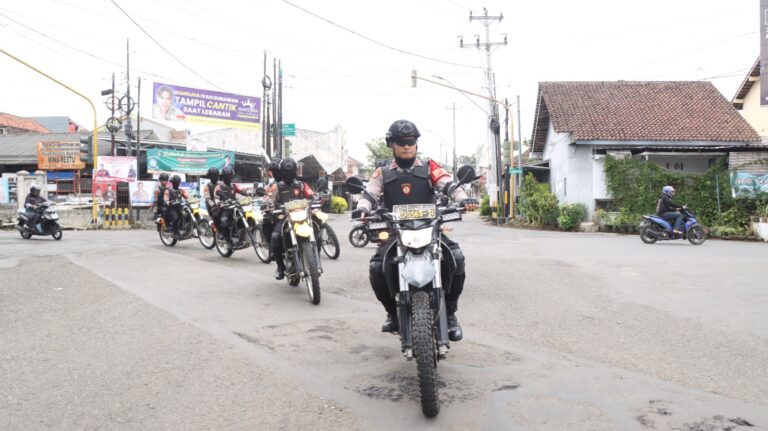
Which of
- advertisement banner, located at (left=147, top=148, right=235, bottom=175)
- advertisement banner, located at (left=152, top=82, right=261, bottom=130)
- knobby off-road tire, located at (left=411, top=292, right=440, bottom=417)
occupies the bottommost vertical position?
knobby off-road tire, located at (left=411, top=292, right=440, bottom=417)

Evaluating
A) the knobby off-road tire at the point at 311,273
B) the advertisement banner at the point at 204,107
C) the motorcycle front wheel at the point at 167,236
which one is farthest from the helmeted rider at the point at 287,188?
the advertisement banner at the point at 204,107

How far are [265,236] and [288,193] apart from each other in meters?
1.11

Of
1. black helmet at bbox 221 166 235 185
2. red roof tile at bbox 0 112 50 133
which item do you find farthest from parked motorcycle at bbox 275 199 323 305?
red roof tile at bbox 0 112 50 133

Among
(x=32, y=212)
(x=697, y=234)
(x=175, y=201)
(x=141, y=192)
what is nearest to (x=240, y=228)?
(x=175, y=201)

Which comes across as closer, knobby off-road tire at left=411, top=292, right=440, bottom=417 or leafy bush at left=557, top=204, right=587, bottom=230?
knobby off-road tire at left=411, top=292, right=440, bottom=417

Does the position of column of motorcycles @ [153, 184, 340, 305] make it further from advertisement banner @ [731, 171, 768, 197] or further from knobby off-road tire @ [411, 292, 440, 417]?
advertisement banner @ [731, 171, 768, 197]

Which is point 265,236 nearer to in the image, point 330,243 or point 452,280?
point 330,243

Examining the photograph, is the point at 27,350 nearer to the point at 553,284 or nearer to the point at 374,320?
the point at 374,320

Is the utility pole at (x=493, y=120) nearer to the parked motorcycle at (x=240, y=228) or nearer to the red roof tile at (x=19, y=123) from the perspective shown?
the parked motorcycle at (x=240, y=228)

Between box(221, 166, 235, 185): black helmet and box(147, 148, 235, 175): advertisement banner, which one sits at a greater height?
box(147, 148, 235, 175): advertisement banner

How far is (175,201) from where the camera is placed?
13805 millimetres

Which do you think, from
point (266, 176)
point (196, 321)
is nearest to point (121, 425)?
point (196, 321)

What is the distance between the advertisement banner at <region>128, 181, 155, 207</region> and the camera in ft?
82.3

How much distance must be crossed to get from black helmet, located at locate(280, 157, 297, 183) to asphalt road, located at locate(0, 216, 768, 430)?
143cm
